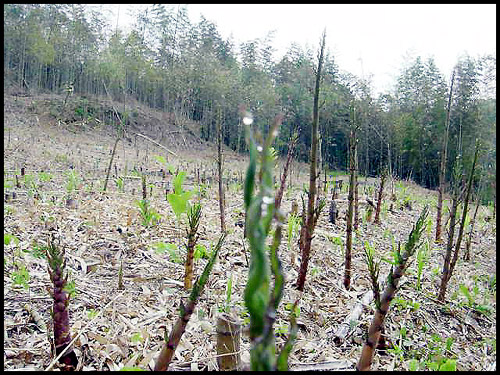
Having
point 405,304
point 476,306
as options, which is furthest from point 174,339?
point 476,306

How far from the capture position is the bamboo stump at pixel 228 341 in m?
0.99

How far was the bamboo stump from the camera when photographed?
994 millimetres

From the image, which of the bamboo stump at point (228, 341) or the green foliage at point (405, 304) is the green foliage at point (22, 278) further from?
the green foliage at point (405, 304)

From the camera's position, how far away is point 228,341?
1.00 meters

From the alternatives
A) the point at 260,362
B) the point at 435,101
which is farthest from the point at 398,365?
the point at 435,101

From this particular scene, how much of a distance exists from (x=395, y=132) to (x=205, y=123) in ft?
21.0

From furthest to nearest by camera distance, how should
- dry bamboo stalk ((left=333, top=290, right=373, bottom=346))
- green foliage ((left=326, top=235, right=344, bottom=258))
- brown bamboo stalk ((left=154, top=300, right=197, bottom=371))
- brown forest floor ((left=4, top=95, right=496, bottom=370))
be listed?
green foliage ((left=326, top=235, right=344, bottom=258)), dry bamboo stalk ((left=333, top=290, right=373, bottom=346)), brown forest floor ((left=4, top=95, right=496, bottom=370)), brown bamboo stalk ((left=154, top=300, right=197, bottom=371))

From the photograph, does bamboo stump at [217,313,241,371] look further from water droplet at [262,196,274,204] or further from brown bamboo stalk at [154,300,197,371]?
water droplet at [262,196,274,204]

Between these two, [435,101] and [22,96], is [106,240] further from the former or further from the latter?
[22,96]

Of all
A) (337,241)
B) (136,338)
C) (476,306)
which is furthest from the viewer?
(337,241)

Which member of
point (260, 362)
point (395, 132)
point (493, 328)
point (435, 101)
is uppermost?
point (435, 101)

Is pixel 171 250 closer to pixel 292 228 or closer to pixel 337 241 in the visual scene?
pixel 292 228

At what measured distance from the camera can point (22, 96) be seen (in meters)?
14.4

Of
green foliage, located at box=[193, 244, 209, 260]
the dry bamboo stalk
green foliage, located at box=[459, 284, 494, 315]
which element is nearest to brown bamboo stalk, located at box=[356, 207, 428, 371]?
the dry bamboo stalk
